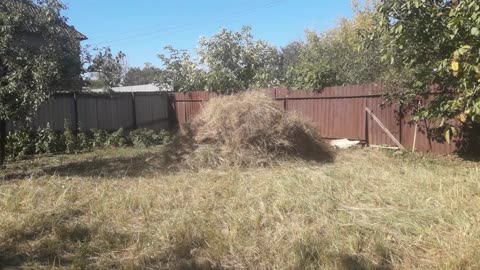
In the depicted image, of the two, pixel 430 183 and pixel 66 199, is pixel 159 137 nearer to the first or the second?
pixel 66 199

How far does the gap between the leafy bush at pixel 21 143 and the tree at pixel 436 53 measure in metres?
9.23

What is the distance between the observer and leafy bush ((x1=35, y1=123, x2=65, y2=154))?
1231 centimetres

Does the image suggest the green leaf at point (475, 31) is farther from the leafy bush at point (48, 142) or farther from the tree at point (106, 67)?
the leafy bush at point (48, 142)

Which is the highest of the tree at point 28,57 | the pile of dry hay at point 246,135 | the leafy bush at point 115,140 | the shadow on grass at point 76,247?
the tree at point 28,57

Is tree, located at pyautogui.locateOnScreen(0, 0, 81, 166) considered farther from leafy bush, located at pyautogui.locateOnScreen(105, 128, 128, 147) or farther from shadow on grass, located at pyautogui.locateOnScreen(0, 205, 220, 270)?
leafy bush, located at pyautogui.locateOnScreen(105, 128, 128, 147)

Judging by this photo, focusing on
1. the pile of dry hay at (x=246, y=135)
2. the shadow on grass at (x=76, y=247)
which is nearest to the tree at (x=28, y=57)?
the pile of dry hay at (x=246, y=135)

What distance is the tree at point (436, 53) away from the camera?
7.32m

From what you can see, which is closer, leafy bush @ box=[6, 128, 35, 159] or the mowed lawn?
the mowed lawn

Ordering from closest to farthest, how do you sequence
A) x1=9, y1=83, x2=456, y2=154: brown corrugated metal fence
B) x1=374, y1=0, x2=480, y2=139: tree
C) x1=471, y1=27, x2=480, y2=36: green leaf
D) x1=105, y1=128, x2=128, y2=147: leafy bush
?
x1=471, y1=27, x2=480, y2=36: green leaf → x1=374, y1=0, x2=480, y2=139: tree → x1=9, y1=83, x2=456, y2=154: brown corrugated metal fence → x1=105, y1=128, x2=128, y2=147: leafy bush

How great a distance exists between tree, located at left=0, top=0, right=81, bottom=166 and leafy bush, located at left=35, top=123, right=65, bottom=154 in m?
3.88

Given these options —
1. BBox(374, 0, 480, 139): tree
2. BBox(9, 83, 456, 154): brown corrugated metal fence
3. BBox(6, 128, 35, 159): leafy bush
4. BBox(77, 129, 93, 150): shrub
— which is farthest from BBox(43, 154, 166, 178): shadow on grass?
BBox(374, 0, 480, 139): tree

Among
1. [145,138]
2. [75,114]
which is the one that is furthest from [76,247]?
[75,114]

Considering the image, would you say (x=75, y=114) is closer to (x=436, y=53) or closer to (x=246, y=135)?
(x=246, y=135)

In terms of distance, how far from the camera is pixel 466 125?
9938mm
